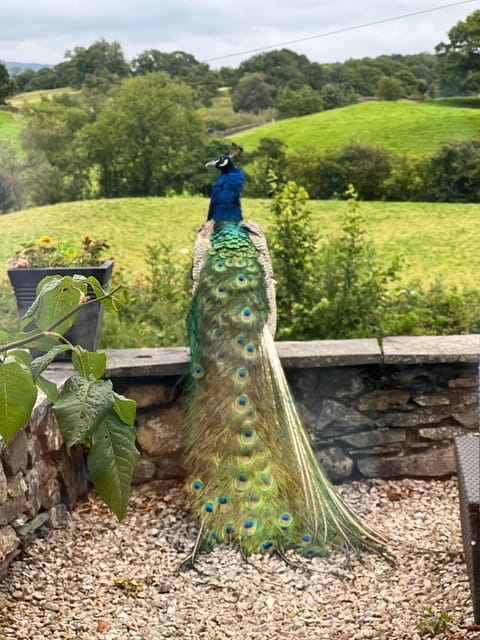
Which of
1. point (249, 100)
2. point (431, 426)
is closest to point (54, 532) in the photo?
point (431, 426)

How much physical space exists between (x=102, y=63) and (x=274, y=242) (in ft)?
4.74

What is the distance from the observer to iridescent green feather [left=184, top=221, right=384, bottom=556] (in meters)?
2.69

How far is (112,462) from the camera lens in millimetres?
733

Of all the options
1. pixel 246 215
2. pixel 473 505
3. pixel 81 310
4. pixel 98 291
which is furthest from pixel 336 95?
pixel 98 291

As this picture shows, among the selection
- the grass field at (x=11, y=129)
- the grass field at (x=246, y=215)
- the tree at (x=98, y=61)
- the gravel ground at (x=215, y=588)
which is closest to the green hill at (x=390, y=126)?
the grass field at (x=246, y=215)

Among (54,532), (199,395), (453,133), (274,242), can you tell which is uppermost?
(453,133)

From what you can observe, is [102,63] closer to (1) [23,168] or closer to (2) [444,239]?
(1) [23,168]

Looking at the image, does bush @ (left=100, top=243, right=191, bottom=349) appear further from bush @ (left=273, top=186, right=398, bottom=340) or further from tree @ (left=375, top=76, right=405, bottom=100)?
tree @ (left=375, top=76, right=405, bottom=100)

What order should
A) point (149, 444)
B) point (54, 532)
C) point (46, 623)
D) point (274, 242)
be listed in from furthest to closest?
point (274, 242) → point (149, 444) → point (54, 532) → point (46, 623)

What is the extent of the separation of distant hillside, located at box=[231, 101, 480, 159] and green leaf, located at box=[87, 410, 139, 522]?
400 centimetres

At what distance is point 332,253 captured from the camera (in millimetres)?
4141

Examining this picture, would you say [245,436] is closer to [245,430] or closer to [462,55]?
[245,430]

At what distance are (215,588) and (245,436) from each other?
486mm

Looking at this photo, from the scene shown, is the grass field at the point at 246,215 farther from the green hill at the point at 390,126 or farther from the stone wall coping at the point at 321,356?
the stone wall coping at the point at 321,356
